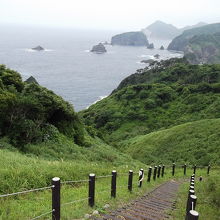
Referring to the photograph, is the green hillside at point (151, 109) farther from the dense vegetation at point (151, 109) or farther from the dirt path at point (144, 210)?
the dirt path at point (144, 210)

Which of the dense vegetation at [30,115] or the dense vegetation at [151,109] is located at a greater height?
the dense vegetation at [30,115]

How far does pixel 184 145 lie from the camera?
35125mm

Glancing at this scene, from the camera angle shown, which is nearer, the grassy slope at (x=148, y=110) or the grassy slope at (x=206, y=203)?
the grassy slope at (x=206, y=203)

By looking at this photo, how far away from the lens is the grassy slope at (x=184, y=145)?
31734 millimetres

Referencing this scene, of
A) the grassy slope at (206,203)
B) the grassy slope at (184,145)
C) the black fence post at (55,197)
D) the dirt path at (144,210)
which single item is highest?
the black fence post at (55,197)

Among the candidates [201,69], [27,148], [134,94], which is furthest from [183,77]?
[27,148]

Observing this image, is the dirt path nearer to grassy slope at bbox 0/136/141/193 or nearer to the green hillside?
grassy slope at bbox 0/136/141/193

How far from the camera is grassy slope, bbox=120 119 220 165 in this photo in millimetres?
31734

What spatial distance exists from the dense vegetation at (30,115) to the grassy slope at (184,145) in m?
12.3

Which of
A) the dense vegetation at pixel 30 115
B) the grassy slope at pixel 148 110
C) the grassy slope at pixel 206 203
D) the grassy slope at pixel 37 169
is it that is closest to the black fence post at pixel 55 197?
the grassy slope at pixel 37 169

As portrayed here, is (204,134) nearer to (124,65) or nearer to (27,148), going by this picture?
(27,148)

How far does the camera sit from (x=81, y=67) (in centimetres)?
13588

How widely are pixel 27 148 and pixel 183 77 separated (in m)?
74.0

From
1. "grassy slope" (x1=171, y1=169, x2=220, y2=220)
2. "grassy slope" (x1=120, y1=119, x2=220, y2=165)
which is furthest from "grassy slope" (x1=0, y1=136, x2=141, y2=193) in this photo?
"grassy slope" (x1=120, y1=119, x2=220, y2=165)
